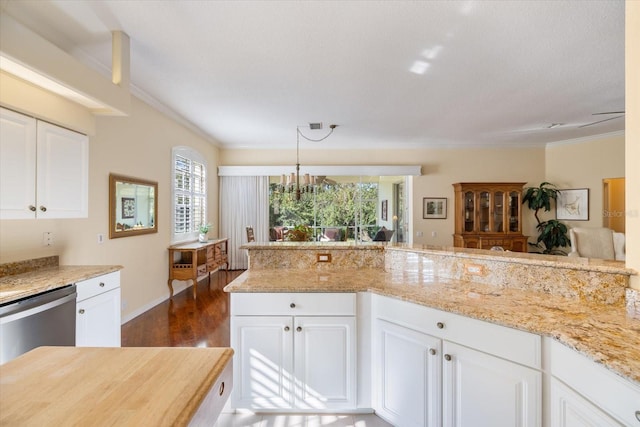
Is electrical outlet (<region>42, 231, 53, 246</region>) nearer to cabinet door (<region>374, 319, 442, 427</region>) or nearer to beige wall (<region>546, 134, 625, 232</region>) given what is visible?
cabinet door (<region>374, 319, 442, 427</region>)

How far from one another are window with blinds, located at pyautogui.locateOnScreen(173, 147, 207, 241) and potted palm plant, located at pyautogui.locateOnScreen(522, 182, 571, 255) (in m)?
6.40

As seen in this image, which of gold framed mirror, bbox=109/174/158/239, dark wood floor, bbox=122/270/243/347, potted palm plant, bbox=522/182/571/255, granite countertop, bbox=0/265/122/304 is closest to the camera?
granite countertop, bbox=0/265/122/304

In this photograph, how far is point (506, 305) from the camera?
148 centimetres

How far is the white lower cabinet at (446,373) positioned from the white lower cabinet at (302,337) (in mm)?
193

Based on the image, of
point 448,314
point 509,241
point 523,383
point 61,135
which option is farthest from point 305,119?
point 509,241

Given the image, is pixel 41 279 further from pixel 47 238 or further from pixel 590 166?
pixel 590 166

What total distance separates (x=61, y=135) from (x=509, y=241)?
22.7ft

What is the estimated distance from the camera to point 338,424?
192 cm

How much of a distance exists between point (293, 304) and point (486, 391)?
1077mm

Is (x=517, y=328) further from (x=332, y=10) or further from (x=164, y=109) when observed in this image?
(x=164, y=109)

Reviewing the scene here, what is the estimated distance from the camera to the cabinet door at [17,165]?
186cm

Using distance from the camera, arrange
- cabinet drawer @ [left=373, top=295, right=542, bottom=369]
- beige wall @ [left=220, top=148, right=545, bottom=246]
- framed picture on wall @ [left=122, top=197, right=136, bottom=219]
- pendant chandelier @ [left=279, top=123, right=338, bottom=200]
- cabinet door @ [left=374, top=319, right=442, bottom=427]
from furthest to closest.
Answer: beige wall @ [left=220, top=148, right=545, bottom=246] → pendant chandelier @ [left=279, top=123, right=338, bottom=200] → framed picture on wall @ [left=122, top=197, right=136, bottom=219] → cabinet door @ [left=374, top=319, right=442, bottom=427] → cabinet drawer @ [left=373, top=295, right=542, bottom=369]

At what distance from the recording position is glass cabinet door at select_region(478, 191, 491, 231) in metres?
6.12

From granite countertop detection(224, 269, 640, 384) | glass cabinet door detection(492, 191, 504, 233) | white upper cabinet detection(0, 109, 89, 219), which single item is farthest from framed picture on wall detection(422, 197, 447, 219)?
white upper cabinet detection(0, 109, 89, 219)
